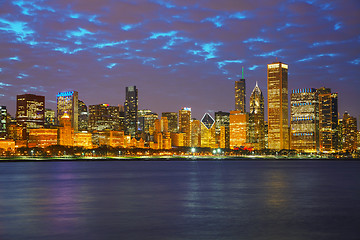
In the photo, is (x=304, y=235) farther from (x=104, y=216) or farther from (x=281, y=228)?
(x=104, y=216)

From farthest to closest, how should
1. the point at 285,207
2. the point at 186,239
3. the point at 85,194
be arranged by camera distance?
the point at 85,194 < the point at 285,207 < the point at 186,239

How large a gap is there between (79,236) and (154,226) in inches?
228

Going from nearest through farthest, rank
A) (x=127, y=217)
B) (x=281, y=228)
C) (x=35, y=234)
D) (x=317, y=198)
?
(x=35, y=234) → (x=281, y=228) → (x=127, y=217) → (x=317, y=198)

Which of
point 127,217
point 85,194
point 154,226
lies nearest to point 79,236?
point 154,226

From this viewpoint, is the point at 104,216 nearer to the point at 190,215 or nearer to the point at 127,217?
the point at 127,217

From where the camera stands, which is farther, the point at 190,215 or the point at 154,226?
the point at 190,215

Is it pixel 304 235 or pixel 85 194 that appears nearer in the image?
pixel 304 235

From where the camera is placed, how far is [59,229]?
1195 inches

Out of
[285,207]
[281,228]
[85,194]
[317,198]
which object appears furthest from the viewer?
[85,194]

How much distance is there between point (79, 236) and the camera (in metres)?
27.6

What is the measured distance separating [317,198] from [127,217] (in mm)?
26016

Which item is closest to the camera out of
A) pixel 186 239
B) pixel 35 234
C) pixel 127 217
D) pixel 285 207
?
pixel 186 239

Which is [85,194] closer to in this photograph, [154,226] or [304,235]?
[154,226]

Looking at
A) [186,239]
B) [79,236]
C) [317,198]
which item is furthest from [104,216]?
[317,198]
